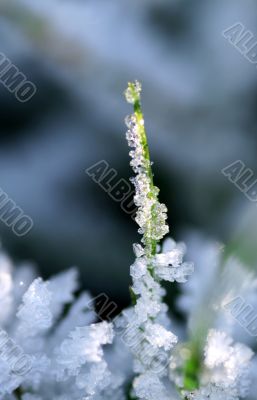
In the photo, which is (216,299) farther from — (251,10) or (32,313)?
(251,10)

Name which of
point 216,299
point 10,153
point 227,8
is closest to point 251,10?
point 227,8

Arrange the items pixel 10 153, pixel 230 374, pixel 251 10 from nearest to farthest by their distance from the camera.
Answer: pixel 230 374, pixel 10 153, pixel 251 10

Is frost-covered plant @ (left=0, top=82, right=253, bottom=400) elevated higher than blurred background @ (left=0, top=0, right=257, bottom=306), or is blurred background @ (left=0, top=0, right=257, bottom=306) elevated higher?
blurred background @ (left=0, top=0, right=257, bottom=306)

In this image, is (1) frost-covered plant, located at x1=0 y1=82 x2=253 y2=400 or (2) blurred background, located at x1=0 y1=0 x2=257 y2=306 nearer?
(1) frost-covered plant, located at x1=0 y1=82 x2=253 y2=400

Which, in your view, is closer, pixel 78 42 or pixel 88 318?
pixel 88 318

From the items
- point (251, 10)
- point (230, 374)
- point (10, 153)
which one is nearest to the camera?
point (230, 374)
